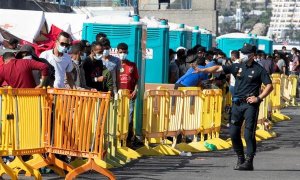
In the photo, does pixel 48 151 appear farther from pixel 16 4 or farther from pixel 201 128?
pixel 16 4

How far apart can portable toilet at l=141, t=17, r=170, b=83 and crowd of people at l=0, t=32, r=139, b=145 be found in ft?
20.4

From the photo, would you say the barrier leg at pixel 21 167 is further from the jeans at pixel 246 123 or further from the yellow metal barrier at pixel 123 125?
the jeans at pixel 246 123

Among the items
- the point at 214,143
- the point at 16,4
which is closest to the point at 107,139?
the point at 214,143

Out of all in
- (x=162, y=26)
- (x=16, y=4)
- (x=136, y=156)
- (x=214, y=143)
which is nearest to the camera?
(x=136, y=156)

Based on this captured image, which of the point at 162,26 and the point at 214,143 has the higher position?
the point at 162,26

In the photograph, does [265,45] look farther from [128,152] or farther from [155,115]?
[128,152]

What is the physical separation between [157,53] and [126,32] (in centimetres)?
491

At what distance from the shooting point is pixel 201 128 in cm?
2003

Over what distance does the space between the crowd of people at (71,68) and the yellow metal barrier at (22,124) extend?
3.34 feet

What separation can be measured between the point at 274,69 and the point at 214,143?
16797 mm

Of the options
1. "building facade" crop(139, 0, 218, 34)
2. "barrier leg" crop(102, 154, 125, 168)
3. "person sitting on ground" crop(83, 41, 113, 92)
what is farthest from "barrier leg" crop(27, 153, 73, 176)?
"building facade" crop(139, 0, 218, 34)

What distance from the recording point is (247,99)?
15773 millimetres

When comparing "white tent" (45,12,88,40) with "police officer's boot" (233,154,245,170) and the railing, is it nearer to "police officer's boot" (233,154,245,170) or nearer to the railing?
"police officer's boot" (233,154,245,170)

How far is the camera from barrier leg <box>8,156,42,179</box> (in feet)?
42.7
